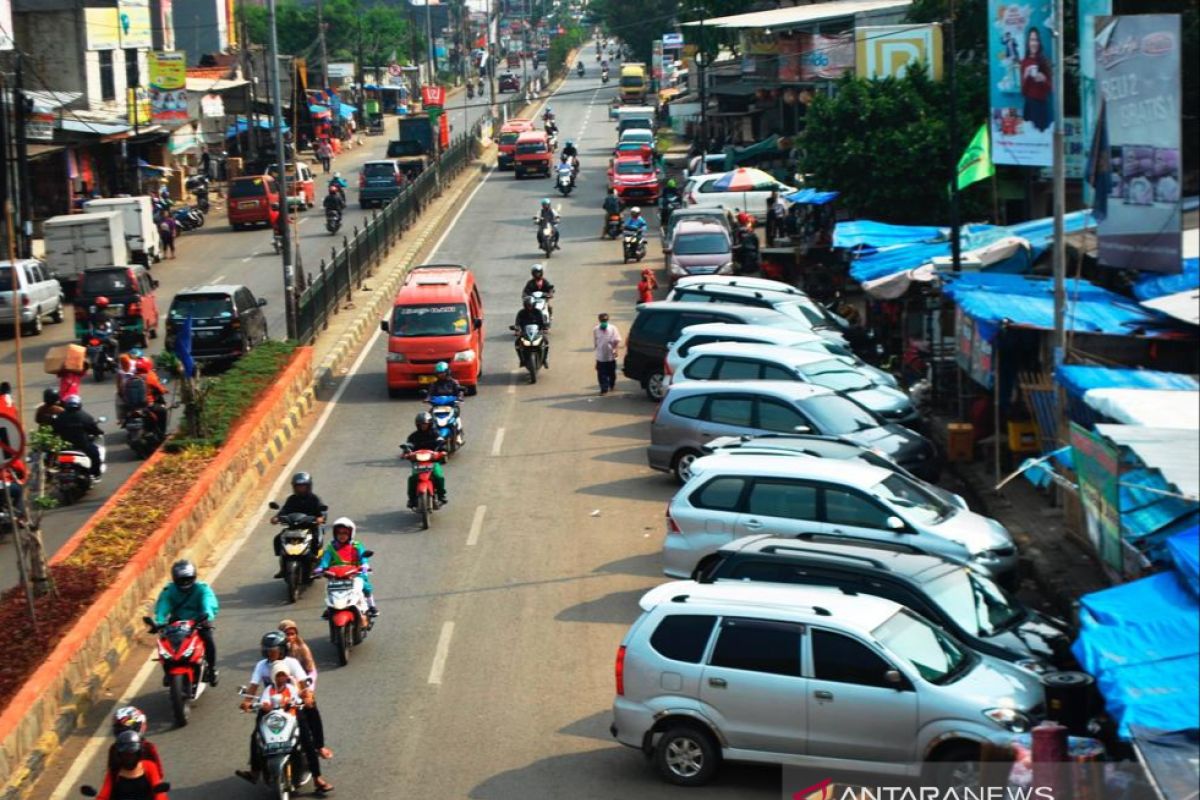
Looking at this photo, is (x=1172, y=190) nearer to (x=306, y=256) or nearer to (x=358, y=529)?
(x=358, y=529)

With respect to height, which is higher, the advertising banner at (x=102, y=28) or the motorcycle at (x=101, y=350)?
the advertising banner at (x=102, y=28)

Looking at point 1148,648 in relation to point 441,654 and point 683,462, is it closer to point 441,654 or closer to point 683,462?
point 441,654

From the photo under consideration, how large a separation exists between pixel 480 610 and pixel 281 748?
524 cm

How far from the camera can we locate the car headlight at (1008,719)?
11797 millimetres

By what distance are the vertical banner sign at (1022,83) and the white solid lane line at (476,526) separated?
322 inches

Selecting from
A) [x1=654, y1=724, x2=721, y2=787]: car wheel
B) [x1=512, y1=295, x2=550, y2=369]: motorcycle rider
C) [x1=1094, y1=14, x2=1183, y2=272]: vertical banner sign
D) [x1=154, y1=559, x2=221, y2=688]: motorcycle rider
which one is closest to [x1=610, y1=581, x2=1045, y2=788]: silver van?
[x1=654, y1=724, x2=721, y2=787]: car wheel

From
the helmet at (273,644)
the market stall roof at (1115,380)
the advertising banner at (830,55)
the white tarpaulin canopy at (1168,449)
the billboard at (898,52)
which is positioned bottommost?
the helmet at (273,644)

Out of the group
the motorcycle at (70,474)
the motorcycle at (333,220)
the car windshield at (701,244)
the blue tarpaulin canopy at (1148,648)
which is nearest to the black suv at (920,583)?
the blue tarpaulin canopy at (1148,648)

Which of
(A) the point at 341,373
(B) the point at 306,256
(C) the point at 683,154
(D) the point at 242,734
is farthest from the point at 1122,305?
(C) the point at 683,154

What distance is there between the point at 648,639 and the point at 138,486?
1073 cm

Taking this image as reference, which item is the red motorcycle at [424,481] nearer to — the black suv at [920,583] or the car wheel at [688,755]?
the black suv at [920,583]

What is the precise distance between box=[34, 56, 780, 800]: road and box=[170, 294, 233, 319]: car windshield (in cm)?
279

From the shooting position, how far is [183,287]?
140 ft

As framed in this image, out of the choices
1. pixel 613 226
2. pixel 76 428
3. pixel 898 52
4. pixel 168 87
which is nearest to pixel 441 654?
pixel 76 428
